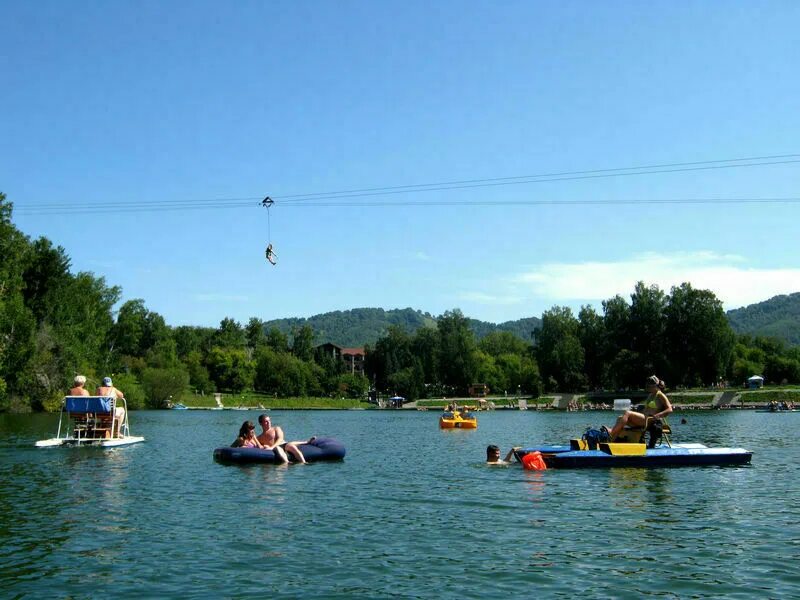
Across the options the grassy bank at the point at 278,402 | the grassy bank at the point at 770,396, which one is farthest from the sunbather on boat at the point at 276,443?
the grassy bank at the point at 278,402

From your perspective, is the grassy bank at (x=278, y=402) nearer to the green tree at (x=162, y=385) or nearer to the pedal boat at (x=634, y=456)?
the green tree at (x=162, y=385)

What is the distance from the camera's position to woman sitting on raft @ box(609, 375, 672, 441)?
88.6 feet

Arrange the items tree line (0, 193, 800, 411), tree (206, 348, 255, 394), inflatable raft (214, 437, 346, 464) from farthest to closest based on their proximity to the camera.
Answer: tree (206, 348, 255, 394)
tree line (0, 193, 800, 411)
inflatable raft (214, 437, 346, 464)

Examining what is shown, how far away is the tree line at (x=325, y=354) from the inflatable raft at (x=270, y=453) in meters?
43.4

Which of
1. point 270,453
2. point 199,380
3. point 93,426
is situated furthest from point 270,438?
point 199,380

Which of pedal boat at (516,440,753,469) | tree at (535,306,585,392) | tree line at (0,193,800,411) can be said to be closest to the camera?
pedal boat at (516,440,753,469)

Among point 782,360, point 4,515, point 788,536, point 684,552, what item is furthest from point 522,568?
point 782,360

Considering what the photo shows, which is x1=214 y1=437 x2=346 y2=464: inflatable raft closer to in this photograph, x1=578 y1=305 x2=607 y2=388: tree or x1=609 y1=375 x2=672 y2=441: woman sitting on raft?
x1=609 y1=375 x2=672 y2=441: woman sitting on raft

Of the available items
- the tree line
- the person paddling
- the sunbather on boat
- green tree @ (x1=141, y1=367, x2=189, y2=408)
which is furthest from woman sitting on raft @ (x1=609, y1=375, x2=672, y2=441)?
green tree @ (x1=141, y1=367, x2=189, y2=408)

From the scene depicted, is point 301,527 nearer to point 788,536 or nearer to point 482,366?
point 788,536

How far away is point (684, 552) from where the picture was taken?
15219 millimetres

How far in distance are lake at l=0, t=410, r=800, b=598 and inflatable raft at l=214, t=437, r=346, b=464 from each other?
44cm

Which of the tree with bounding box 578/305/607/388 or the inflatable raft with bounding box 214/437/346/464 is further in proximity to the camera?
the tree with bounding box 578/305/607/388

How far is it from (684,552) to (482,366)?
6343 inches
